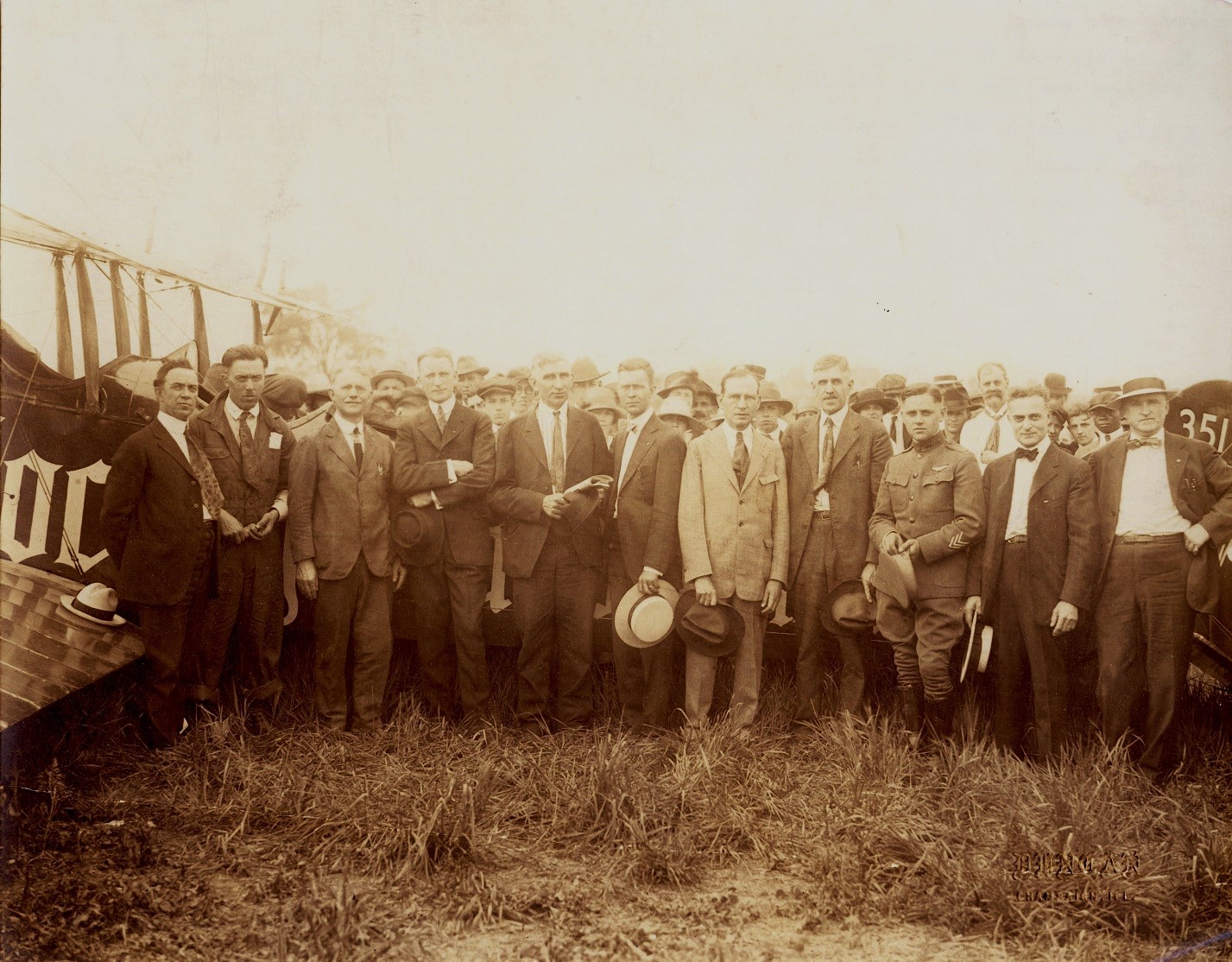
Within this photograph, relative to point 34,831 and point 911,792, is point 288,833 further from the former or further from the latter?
point 911,792

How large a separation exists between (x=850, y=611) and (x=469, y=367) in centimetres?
245

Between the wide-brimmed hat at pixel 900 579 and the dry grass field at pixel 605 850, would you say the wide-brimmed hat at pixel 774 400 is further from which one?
the dry grass field at pixel 605 850

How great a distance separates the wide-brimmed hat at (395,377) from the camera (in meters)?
5.18

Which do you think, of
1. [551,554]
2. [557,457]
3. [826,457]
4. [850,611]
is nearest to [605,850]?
[551,554]

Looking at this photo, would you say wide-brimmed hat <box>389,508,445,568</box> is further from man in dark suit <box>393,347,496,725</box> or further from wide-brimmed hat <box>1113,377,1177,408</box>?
wide-brimmed hat <box>1113,377,1177,408</box>

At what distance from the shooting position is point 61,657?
4.66 metres

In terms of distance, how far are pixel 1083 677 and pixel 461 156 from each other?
4.24m

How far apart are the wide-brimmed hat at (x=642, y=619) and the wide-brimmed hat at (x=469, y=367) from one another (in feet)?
4.84

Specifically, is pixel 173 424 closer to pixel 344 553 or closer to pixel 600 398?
pixel 344 553

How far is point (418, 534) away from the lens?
5016 mm

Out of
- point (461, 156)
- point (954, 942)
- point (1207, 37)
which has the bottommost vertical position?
point (954, 942)

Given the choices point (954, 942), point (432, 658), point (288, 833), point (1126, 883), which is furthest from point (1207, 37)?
point (288, 833)

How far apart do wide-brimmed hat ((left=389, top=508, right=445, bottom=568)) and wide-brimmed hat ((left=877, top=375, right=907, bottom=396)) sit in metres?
2.51

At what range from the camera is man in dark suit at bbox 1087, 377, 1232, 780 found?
4.71 metres
